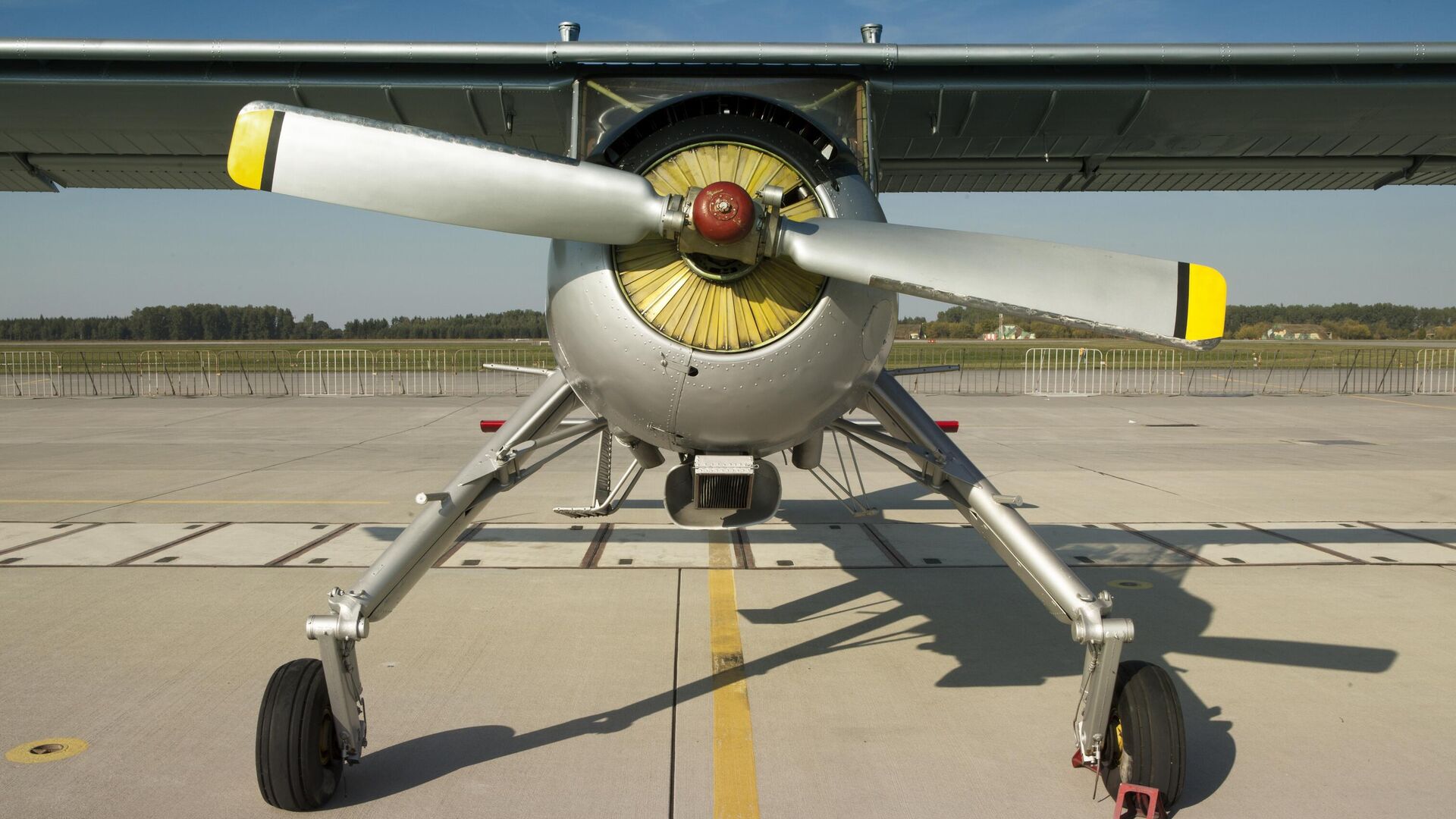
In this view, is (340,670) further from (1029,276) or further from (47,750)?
(1029,276)

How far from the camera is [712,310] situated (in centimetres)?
355

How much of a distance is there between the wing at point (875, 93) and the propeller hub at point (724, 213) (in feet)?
4.17

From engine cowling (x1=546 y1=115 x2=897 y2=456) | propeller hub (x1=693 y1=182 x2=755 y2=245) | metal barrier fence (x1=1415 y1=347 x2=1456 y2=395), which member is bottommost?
metal barrier fence (x1=1415 y1=347 x2=1456 y2=395)

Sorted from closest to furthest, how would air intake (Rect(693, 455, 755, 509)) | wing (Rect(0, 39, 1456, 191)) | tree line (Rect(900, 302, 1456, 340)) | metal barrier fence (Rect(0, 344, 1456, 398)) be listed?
1. air intake (Rect(693, 455, 755, 509))
2. wing (Rect(0, 39, 1456, 191))
3. metal barrier fence (Rect(0, 344, 1456, 398))
4. tree line (Rect(900, 302, 1456, 340))

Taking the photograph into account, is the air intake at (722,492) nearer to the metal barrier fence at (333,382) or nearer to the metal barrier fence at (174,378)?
the metal barrier fence at (333,382)

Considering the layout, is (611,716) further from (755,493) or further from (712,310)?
(712,310)

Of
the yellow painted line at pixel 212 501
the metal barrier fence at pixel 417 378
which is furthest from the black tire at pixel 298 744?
the metal barrier fence at pixel 417 378

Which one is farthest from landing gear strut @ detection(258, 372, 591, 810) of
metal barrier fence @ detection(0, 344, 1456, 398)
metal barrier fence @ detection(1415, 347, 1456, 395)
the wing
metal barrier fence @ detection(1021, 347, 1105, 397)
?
metal barrier fence @ detection(1415, 347, 1456, 395)

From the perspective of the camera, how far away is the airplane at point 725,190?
11.3ft

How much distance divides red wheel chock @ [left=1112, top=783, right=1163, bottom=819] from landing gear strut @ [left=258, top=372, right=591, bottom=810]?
2.79 meters

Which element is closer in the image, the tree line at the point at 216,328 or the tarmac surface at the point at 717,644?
the tarmac surface at the point at 717,644

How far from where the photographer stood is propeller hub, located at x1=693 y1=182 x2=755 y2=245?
321 cm

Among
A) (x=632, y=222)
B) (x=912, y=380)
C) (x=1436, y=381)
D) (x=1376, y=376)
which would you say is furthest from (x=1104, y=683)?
(x=1376, y=376)

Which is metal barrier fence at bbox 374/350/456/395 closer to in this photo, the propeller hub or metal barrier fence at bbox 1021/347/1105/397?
metal barrier fence at bbox 1021/347/1105/397
